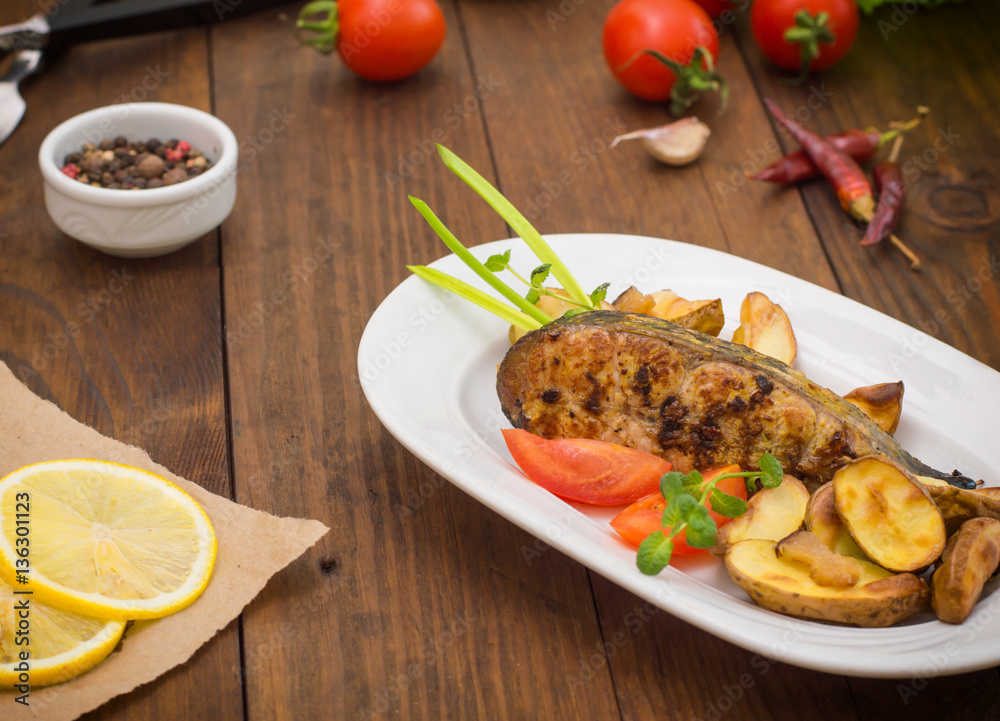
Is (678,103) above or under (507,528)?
above

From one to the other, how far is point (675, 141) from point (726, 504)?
2.08 meters

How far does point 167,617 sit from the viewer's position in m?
2.03

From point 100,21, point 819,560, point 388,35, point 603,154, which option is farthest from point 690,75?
point 100,21

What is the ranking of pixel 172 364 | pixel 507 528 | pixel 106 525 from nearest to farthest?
pixel 106 525
pixel 507 528
pixel 172 364

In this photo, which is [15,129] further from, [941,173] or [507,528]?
[941,173]

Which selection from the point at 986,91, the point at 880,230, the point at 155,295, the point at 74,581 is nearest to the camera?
the point at 74,581

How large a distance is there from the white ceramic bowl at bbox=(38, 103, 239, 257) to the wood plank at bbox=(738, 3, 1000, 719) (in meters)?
2.25

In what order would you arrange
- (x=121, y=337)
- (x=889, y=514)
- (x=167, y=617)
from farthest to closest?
(x=121, y=337) → (x=167, y=617) → (x=889, y=514)

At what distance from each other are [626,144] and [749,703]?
8.25 feet

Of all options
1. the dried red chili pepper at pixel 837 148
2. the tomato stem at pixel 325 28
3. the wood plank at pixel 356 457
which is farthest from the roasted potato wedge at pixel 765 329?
the tomato stem at pixel 325 28

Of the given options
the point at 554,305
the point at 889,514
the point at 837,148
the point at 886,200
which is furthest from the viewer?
the point at 837,148

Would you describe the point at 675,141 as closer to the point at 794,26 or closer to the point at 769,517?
the point at 794,26

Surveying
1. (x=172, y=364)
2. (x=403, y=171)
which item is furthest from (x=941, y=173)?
(x=172, y=364)

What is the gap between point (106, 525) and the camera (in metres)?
2.05
